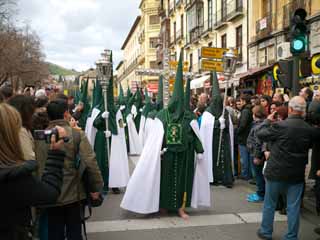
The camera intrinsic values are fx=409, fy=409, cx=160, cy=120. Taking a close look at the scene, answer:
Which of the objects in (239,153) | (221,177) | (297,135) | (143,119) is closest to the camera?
(297,135)

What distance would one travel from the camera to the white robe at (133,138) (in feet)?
45.6

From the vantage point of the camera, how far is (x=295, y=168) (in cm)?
486

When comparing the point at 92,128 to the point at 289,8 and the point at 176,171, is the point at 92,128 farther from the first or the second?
the point at 289,8

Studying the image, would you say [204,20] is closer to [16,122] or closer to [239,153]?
[239,153]

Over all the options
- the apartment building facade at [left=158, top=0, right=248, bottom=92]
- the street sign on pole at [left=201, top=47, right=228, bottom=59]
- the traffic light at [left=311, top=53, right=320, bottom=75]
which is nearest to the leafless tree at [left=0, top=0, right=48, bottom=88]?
the apartment building facade at [left=158, top=0, right=248, bottom=92]

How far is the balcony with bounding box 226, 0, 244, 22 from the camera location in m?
25.4

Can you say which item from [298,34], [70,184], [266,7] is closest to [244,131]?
[298,34]

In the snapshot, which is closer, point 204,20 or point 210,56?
point 210,56

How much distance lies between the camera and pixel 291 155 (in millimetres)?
4848

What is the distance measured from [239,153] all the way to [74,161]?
623cm

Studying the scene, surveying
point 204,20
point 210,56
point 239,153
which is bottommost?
point 239,153

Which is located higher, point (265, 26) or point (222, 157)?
point (265, 26)

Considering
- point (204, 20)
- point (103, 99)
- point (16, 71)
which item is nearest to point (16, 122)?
point (103, 99)

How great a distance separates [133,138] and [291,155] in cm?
964
